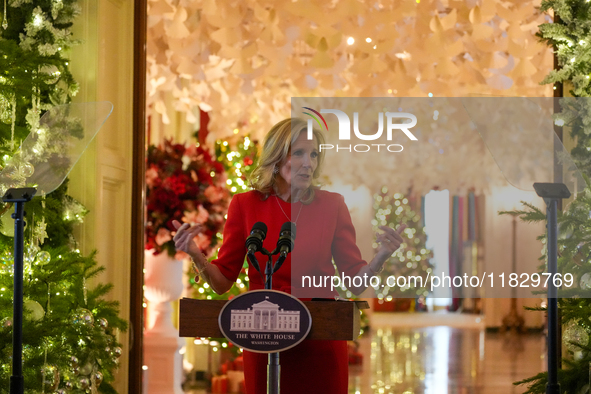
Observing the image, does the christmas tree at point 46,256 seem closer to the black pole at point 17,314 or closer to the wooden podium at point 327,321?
the black pole at point 17,314

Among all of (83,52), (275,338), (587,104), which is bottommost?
(275,338)

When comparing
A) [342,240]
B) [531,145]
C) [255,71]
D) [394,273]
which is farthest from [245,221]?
[255,71]

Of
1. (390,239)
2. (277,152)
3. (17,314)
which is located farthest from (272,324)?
(17,314)

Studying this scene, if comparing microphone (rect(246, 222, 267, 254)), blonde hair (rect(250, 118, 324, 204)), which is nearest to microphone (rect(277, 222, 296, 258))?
microphone (rect(246, 222, 267, 254))

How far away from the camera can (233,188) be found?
4008mm

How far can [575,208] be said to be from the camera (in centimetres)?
214

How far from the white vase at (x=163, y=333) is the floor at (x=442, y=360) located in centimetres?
22

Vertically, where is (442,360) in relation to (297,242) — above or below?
below

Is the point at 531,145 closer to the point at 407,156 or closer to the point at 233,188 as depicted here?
the point at 407,156

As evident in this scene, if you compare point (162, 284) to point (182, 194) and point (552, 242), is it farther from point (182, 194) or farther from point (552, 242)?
point (552, 242)

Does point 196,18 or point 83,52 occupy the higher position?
point 196,18

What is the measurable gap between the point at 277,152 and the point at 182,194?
212 cm

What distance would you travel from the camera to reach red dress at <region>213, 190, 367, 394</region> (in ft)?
5.72

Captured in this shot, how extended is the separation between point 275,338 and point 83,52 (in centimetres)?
182
